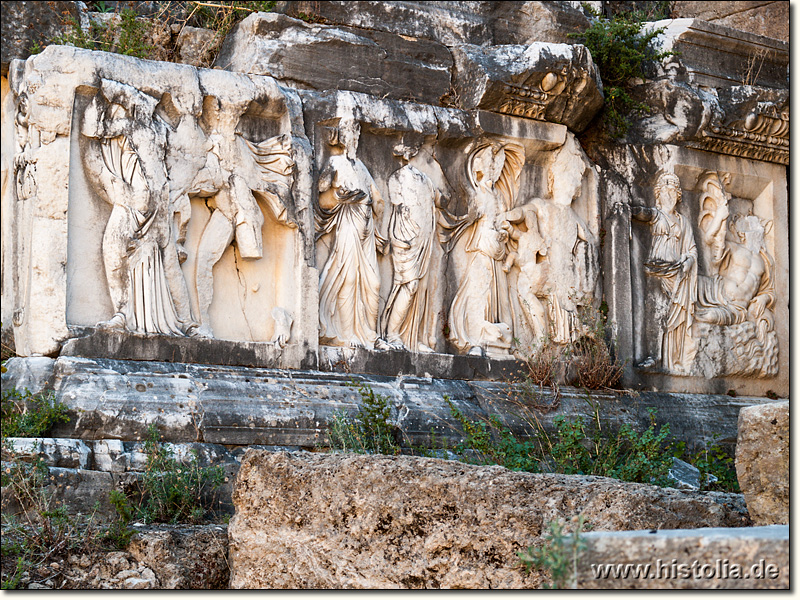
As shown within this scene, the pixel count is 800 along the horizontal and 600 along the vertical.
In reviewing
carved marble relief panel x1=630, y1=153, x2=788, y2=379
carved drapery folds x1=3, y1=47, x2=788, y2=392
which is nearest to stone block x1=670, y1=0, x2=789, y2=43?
carved drapery folds x1=3, y1=47, x2=788, y2=392

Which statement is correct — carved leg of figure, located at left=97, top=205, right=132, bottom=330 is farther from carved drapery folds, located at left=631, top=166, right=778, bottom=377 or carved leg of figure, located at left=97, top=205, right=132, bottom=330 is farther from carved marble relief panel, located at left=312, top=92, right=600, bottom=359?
carved drapery folds, located at left=631, top=166, right=778, bottom=377

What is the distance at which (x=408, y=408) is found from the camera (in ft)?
28.8

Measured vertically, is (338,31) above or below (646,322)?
above

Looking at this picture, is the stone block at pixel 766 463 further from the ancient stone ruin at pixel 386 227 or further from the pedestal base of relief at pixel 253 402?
the ancient stone ruin at pixel 386 227

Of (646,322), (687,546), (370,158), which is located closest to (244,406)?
(370,158)

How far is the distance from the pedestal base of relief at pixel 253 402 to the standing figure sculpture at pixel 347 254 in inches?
20.1

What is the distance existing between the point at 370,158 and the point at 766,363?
4.33 meters

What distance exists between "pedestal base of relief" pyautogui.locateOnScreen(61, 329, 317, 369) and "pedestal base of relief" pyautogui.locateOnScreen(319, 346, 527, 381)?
0.22 m

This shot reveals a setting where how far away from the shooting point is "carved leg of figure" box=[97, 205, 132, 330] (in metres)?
8.30

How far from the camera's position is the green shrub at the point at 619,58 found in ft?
35.3

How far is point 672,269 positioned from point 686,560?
7.29 meters

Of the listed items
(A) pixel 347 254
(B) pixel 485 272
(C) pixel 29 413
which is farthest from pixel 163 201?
(B) pixel 485 272

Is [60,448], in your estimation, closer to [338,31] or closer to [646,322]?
[338,31]

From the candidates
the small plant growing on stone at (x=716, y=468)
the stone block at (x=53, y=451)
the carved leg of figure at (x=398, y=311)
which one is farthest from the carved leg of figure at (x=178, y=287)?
the small plant growing on stone at (x=716, y=468)
